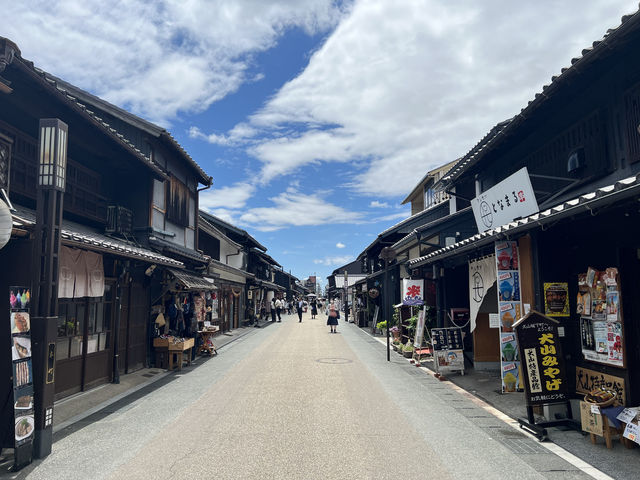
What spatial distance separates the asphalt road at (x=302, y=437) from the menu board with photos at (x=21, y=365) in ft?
1.85

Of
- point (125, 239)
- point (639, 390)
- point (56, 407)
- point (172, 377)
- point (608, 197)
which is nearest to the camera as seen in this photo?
point (608, 197)

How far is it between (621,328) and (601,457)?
6.94 ft

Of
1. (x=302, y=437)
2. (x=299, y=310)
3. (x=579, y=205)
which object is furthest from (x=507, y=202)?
(x=299, y=310)

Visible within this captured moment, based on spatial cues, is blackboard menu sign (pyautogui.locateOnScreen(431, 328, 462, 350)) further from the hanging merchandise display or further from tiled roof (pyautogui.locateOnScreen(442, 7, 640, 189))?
tiled roof (pyautogui.locateOnScreen(442, 7, 640, 189))

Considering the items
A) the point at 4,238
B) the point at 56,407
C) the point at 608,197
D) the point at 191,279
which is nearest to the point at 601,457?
the point at 608,197

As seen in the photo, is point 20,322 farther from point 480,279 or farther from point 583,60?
point 480,279

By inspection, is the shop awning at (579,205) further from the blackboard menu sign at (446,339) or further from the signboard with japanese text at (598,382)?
the blackboard menu sign at (446,339)

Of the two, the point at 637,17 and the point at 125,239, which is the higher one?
the point at 637,17

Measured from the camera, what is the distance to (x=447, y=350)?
1220 cm

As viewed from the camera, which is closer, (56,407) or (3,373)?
(3,373)

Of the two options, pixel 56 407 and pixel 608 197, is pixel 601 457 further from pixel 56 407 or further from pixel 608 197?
pixel 56 407

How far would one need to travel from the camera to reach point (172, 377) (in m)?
12.3

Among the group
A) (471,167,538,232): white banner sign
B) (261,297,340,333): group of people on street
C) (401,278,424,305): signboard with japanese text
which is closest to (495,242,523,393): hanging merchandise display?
(471,167,538,232): white banner sign

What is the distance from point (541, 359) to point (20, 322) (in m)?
7.86
